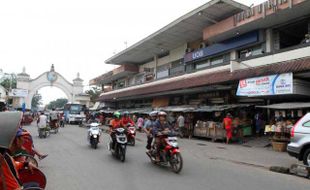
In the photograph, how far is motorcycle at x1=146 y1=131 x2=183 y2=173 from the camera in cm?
890

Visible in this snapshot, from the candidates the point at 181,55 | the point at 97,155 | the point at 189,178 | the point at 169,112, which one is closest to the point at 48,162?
the point at 97,155

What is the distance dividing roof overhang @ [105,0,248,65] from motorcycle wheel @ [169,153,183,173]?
14110 mm

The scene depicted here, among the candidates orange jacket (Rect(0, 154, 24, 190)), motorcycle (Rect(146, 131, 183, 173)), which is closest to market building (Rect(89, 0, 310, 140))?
motorcycle (Rect(146, 131, 183, 173))

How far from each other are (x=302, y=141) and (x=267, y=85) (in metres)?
6.72

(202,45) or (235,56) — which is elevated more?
(202,45)

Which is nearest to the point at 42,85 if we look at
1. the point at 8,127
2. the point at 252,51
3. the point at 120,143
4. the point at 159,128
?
the point at 252,51

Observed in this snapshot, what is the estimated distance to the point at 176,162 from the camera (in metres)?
8.92

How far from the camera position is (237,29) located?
20422mm

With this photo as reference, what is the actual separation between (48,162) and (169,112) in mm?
16576

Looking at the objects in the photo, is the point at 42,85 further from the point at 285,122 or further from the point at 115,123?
the point at 285,122

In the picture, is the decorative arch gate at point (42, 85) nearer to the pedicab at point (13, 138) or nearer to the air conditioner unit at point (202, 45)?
the air conditioner unit at point (202, 45)

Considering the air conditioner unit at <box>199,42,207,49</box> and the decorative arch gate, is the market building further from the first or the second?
the decorative arch gate

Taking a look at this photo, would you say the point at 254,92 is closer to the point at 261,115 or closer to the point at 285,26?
the point at 261,115

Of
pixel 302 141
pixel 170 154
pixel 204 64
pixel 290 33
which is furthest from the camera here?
pixel 204 64
